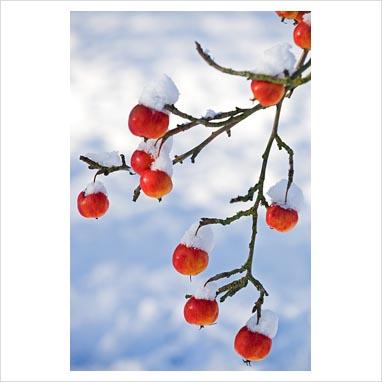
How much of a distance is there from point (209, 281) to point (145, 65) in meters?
0.49

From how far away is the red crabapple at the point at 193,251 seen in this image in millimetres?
951

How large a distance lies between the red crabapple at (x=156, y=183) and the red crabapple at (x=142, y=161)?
2cm

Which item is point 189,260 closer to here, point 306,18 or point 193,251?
point 193,251

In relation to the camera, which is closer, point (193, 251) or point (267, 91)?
point (267, 91)

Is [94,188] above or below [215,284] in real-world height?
above

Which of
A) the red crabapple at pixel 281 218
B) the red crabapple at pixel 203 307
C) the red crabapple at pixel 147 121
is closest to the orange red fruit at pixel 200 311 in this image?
the red crabapple at pixel 203 307

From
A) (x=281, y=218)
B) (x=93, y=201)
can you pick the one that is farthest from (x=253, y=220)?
(x=93, y=201)

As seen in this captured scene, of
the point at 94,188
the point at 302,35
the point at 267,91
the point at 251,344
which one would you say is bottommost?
the point at 251,344

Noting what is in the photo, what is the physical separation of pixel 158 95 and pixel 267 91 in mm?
145

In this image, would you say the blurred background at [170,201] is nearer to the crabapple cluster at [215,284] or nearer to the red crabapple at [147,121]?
the crabapple cluster at [215,284]

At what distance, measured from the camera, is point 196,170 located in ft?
4.53

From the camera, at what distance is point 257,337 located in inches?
→ 37.2
